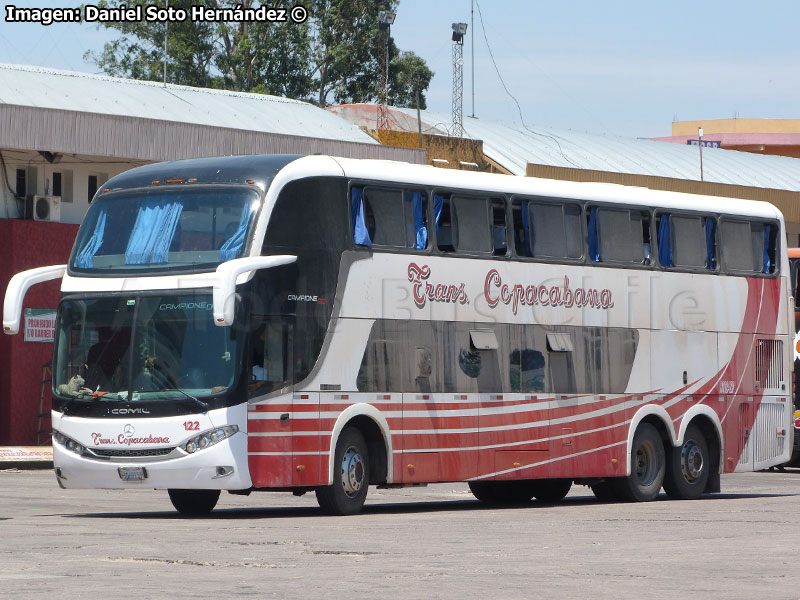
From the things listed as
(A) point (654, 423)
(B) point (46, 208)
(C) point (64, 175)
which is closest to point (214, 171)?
(A) point (654, 423)

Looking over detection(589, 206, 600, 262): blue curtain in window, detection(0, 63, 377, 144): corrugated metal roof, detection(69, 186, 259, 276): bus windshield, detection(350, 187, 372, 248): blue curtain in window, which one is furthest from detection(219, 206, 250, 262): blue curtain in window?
detection(0, 63, 377, 144): corrugated metal roof

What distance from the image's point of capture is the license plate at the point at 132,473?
57.4 ft

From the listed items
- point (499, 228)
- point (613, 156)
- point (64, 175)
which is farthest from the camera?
point (613, 156)

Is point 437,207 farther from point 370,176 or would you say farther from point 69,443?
point 69,443

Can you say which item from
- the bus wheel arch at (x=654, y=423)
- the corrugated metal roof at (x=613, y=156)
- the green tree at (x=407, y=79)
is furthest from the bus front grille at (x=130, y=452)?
the green tree at (x=407, y=79)

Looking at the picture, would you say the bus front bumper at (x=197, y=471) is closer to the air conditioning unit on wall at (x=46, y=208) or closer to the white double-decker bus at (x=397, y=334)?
the white double-decker bus at (x=397, y=334)

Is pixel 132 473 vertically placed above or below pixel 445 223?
below

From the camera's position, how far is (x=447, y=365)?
65.7ft

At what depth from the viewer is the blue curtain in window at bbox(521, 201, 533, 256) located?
21.0m

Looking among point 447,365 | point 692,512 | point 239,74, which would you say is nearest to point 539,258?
point 447,365

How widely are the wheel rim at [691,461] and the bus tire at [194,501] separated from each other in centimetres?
712

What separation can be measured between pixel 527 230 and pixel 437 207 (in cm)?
165

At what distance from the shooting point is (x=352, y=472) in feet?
62.1

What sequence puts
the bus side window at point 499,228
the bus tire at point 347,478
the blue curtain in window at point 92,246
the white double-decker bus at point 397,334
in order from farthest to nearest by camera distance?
the bus side window at point 499,228 < the bus tire at point 347,478 < the blue curtain in window at point 92,246 < the white double-decker bus at point 397,334
